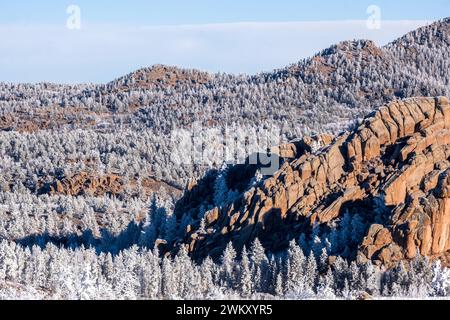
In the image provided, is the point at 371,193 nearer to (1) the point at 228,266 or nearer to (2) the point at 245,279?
(1) the point at 228,266

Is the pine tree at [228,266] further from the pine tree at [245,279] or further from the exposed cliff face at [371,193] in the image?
the exposed cliff face at [371,193]

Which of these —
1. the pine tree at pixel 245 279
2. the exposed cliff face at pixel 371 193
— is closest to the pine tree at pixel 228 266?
the pine tree at pixel 245 279

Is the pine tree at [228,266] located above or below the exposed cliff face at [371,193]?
below

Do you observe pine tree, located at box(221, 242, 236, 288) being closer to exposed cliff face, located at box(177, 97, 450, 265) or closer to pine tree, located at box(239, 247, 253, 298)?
pine tree, located at box(239, 247, 253, 298)

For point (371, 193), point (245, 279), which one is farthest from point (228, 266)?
point (371, 193)

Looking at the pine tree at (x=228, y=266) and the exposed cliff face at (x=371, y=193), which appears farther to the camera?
the pine tree at (x=228, y=266)

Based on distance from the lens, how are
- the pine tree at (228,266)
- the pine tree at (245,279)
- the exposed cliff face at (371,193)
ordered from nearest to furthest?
the pine tree at (245,279) < the exposed cliff face at (371,193) < the pine tree at (228,266)

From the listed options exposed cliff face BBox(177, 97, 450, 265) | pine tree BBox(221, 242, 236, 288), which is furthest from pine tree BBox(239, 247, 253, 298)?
exposed cliff face BBox(177, 97, 450, 265)

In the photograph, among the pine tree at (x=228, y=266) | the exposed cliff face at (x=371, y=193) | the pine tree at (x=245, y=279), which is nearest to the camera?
the pine tree at (x=245, y=279)
